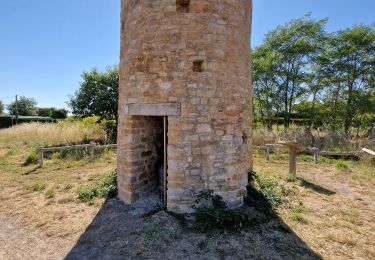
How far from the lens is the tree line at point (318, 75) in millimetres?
14492

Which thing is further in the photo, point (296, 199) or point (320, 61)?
point (320, 61)

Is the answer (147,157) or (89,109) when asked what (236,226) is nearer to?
Result: (147,157)

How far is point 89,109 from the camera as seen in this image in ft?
52.0

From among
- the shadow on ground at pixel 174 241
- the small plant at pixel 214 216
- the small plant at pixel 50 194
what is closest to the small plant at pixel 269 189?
the shadow on ground at pixel 174 241

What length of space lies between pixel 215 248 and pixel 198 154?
5.93ft

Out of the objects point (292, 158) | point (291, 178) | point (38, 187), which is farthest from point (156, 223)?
point (292, 158)

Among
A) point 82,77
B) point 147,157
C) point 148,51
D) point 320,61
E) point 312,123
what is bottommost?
point 147,157

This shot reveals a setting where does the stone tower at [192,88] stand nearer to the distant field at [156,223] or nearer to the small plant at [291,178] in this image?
the distant field at [156,223]

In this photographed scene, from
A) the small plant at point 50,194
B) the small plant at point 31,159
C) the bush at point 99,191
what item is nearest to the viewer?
the bush at point 99,191

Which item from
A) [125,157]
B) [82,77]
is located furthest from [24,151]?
[125,157]

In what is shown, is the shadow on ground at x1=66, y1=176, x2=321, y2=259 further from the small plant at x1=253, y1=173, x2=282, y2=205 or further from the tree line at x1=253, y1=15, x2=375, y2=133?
the tree line at x1=253, y1=15, x2=375, y2=133

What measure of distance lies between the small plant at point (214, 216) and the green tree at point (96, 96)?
39.8 ft

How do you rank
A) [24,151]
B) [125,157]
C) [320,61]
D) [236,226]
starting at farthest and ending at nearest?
[320,61] → [24,151] → [125,157] → [236,226]

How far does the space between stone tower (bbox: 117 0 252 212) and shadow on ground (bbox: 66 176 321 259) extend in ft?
2.18
